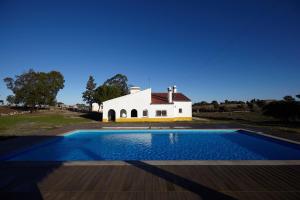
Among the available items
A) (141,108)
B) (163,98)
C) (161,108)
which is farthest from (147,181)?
(163,98)

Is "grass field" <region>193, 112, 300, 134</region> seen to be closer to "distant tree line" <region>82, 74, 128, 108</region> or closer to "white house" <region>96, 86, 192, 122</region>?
"white house" <region>96, 86, 192, 122</region>

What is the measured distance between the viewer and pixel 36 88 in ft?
167

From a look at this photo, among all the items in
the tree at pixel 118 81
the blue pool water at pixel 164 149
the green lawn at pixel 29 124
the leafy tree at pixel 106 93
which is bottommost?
the blue pool water at pixel 164 149

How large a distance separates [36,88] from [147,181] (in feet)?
170

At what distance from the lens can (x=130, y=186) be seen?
5895 mm

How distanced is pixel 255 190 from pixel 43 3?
25485 millimetres

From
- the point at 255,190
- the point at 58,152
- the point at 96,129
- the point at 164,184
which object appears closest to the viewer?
the point at 255,190

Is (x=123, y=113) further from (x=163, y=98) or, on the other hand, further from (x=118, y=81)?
(x=118, y=81)

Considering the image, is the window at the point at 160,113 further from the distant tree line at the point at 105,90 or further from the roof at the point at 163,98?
the distant tree line at the point at 105,90

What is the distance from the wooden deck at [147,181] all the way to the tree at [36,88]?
158 ft

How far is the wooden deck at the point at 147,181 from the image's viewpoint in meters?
5.36

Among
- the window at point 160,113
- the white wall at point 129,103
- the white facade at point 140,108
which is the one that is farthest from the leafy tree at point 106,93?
the window at point 160,113

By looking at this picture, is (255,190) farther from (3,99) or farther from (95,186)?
(3,99)

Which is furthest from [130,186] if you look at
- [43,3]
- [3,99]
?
[3,99]
